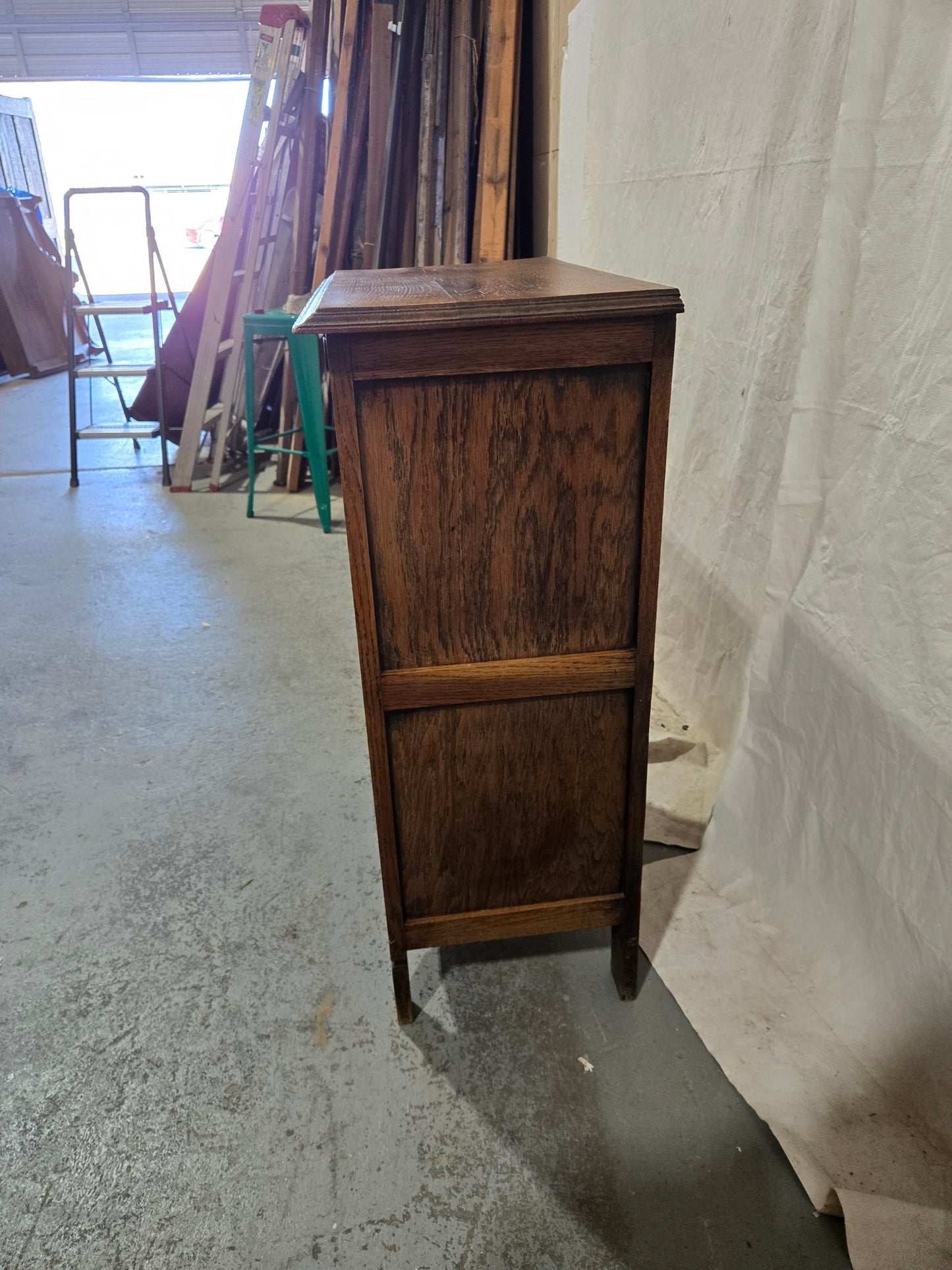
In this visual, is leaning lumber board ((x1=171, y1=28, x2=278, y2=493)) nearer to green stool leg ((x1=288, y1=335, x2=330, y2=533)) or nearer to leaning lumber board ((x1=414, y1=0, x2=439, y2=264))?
green stool leg ((x1=288, y1=335, x2=330, y2=533))

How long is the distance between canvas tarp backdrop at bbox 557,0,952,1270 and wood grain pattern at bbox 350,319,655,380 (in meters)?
0.45

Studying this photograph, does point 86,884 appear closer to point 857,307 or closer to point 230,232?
point 857,307

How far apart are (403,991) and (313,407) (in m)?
2.61

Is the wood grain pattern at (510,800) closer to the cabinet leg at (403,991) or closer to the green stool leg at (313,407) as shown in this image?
the cabinet leg at (403,991)

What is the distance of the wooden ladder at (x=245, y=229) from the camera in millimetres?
3771

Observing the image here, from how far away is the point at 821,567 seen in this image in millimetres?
1354

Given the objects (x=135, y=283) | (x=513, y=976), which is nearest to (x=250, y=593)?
(x=513, y=976)

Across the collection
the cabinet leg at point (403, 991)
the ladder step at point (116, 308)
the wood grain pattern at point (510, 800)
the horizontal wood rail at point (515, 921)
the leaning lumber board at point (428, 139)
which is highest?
the leaning lumber board at point (428, 139)

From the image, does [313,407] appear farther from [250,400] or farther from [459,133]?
[459,133]

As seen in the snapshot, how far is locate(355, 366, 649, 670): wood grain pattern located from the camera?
39.3 inches

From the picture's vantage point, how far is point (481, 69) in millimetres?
3012

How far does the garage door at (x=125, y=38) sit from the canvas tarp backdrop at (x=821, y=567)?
391 inches

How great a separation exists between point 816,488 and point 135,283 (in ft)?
42.2

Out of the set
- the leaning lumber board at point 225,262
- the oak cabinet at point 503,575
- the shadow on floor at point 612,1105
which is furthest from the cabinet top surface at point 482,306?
the leaning lumber board at point 225,262
